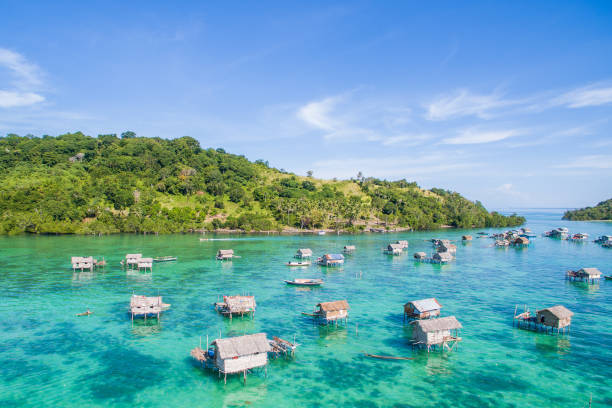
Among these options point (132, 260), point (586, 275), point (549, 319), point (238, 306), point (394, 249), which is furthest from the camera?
point (394, 249)

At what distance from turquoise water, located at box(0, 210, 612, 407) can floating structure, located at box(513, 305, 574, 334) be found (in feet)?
5.18

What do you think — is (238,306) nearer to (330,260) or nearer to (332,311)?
(332,311)

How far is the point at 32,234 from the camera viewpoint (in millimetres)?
132125

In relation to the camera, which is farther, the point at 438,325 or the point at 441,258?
the point at 441,258

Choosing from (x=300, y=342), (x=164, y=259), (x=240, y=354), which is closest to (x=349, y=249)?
(x=164, y=259)

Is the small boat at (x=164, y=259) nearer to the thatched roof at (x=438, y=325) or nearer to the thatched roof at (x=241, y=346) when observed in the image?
the thatched roof at (x=241, y=346)

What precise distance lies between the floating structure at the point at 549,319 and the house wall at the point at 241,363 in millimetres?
31026

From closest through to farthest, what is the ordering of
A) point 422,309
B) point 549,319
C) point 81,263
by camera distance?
point 549,319, point 422,309, point 81,263

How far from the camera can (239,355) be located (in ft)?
99.7

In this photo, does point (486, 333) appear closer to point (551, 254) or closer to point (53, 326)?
point (53, 326)

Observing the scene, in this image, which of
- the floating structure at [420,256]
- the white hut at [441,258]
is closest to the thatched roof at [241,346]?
the white hut at [441,258]

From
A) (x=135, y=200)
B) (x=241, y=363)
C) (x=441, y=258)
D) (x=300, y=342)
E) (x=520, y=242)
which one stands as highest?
(x=135, y=200)

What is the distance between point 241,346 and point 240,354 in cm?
70

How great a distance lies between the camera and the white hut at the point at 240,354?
99.7 ft
